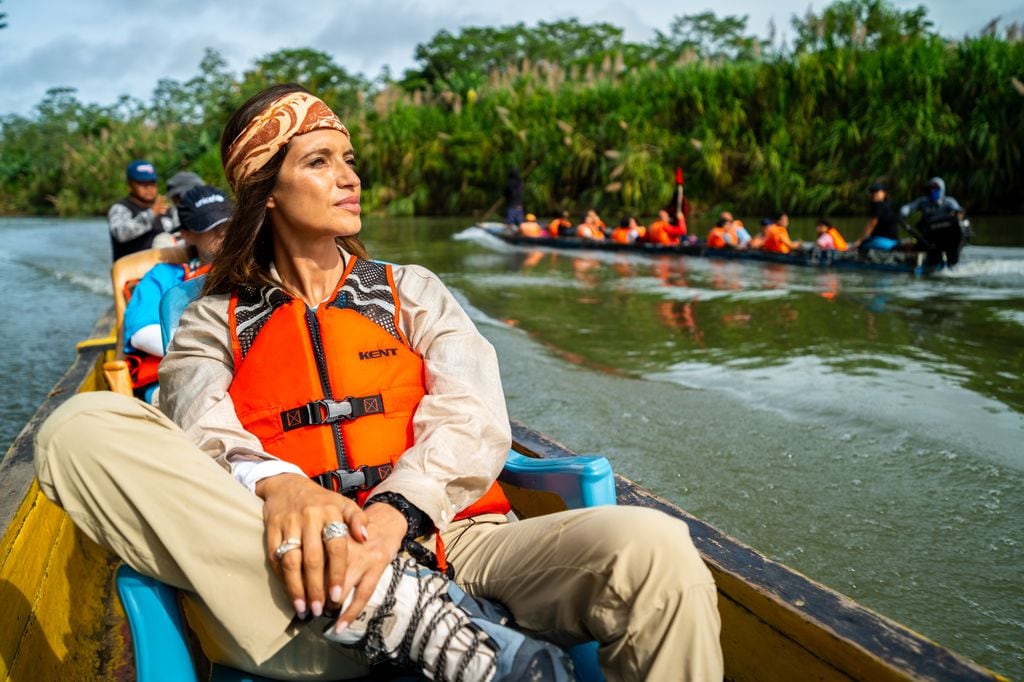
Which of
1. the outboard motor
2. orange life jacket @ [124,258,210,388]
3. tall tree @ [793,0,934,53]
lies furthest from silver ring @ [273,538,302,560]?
tall tree @ [793,0,934,53]

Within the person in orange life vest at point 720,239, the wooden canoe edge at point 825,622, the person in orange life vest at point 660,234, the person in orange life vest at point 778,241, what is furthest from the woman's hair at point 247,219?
the person in orange life vest at point 660,234

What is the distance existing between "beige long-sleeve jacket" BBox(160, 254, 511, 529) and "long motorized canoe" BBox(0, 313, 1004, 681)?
1.08 feet

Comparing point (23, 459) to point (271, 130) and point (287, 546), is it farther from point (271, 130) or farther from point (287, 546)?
→ point (287, 546)

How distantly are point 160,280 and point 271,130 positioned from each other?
1.81 metres

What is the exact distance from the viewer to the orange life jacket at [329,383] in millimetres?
1611

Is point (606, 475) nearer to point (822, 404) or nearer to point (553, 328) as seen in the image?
point (822, 404)

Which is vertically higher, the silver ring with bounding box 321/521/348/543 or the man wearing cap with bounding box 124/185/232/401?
the man wearing cap with bounding box 124/185/232/401

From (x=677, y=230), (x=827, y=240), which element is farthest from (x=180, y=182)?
(x=677, y=230)

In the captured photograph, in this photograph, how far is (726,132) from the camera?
18.7m

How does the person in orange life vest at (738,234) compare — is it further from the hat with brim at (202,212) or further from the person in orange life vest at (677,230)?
the hat with brim at (202,212)

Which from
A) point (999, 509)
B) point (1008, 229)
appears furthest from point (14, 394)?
point (1008, 229)

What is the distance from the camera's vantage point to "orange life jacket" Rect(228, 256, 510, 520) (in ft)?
5.29

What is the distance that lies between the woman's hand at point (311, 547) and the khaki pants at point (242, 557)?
3 cm

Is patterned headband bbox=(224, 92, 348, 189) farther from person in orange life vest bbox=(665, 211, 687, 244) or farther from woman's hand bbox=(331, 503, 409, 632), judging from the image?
person in orange life vest bbox=(665, 211, 687, 244)
